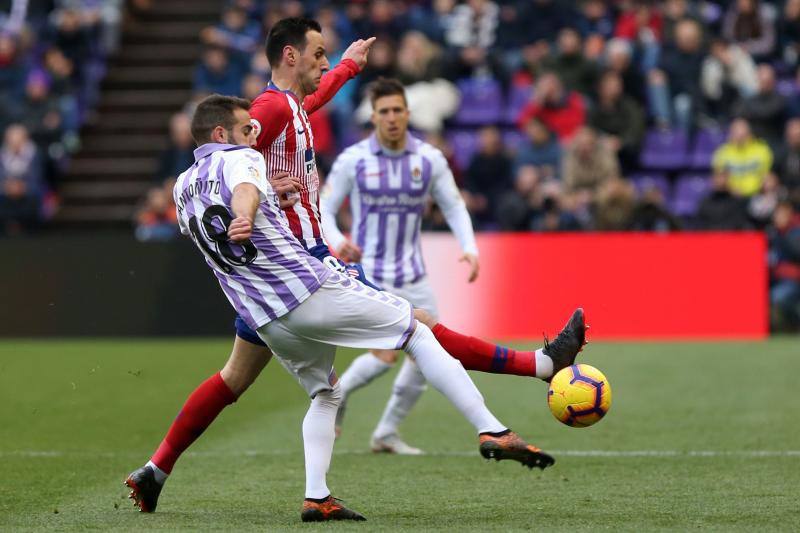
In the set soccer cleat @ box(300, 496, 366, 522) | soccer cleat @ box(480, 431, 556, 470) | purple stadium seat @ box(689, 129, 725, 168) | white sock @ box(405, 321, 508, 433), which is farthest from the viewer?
purple stadium seat @ box(689, 129, 725, 168)

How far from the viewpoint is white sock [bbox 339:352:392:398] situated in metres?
9.18

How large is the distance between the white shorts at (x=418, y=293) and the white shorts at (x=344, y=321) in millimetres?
2819

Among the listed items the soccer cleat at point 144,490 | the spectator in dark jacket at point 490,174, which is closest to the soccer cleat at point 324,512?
the soccer cleat at point 144,490

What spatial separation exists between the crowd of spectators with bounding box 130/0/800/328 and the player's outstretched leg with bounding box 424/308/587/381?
10137 millimetres

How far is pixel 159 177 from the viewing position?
65.0 feet

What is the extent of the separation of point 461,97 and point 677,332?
5094 millimetres

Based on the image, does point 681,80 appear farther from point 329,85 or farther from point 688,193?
point 329,85

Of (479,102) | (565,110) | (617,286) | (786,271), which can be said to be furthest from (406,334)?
(479,102)

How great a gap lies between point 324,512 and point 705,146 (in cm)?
1324

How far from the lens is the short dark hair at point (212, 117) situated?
607 cm

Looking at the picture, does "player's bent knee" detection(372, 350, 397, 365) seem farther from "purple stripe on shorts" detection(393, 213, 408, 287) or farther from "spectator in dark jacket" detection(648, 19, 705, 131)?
"spectator in dark jacket" detection(648, 19, 705, 131)

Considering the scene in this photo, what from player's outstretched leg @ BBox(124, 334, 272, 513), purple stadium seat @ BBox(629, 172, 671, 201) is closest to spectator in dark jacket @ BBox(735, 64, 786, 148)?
purple stadium seat @ BBox(629, 172, 671, 201)

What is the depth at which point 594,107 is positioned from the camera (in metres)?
18.3

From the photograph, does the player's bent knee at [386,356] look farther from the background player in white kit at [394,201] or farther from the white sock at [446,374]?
the white sock at [446,374]
